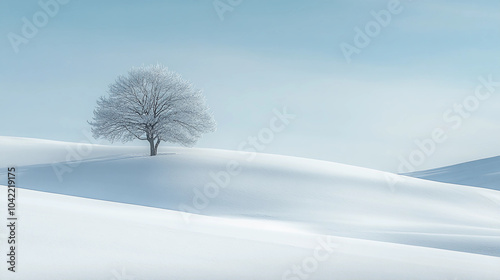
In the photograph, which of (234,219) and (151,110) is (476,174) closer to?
(151,110)

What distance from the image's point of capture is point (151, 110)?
86.7ft

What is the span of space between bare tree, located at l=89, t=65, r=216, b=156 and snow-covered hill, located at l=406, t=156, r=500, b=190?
58.0 m

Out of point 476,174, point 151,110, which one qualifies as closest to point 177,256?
point 151,110

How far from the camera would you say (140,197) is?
814 inches

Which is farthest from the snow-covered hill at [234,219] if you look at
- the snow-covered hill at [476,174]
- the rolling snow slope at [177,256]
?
the snow-covered hill at [476,174]

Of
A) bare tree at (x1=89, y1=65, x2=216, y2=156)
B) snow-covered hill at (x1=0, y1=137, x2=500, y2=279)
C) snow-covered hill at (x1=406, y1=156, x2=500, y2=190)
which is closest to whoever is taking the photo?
snow-covered hill at (x1=0, y1=137, x2=500, y2=279)

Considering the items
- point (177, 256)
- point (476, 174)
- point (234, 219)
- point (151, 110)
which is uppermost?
point (476, 174)

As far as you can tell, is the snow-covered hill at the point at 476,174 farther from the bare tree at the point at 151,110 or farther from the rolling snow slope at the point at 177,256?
the rolling snow slope at the point at 177,256

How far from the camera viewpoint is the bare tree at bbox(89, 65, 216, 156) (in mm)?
26094

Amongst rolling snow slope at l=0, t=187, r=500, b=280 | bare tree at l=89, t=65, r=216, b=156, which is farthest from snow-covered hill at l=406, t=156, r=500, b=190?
rolling snow slope at l=0, t=187, r=500, b=280

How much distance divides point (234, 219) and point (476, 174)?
243 feet

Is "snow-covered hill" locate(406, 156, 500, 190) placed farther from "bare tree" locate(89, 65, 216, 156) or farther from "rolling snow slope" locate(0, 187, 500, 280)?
"rolling snow slope" locate(0, 187, 500, 280)

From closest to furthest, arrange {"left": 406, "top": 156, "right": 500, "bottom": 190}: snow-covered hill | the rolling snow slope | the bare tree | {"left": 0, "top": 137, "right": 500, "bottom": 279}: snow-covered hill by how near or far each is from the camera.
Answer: the rolling snow slope → {"left": 0, "top": 137, "right": 500, "bottom": 279}: snow-covered hill → the bare tree → {"left": 406, "top": 156, "right": 500, "bottom": 190}: snow-covered hill

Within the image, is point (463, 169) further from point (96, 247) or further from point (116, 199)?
point (96, 247)
